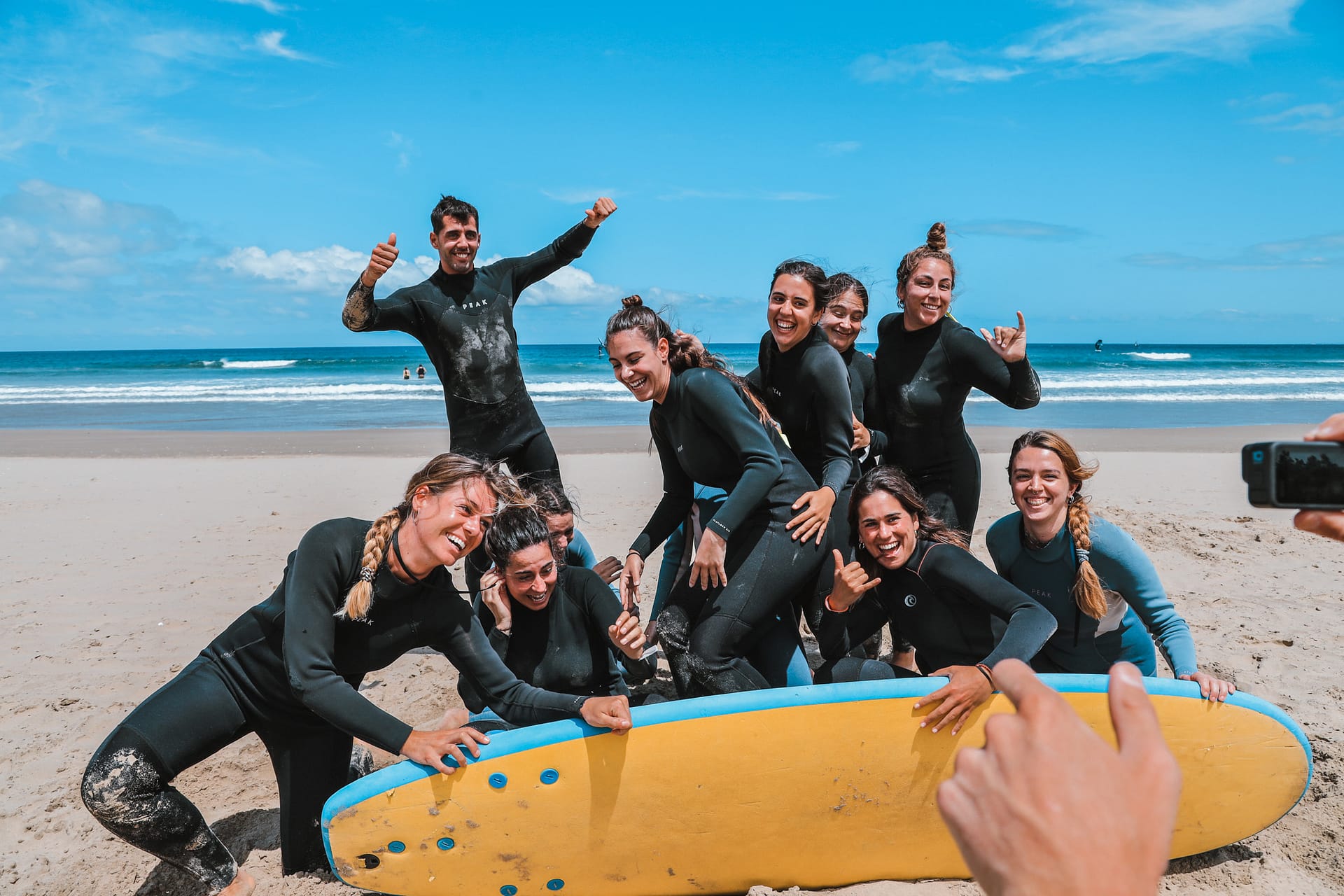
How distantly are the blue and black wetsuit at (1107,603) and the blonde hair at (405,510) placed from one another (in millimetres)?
1885

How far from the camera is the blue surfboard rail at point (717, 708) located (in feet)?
8.56

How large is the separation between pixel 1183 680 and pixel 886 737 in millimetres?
998

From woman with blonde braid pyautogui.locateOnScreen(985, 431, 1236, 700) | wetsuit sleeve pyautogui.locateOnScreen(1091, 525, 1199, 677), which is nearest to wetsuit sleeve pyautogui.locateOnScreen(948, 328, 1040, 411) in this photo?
woman with blonde braid pyautogui.locateOnScreen(985, 431, 1236, 700)

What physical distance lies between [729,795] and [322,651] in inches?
50.9

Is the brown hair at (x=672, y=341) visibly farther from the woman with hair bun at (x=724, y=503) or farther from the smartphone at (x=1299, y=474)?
the smartphone at (x=1299, y=474)

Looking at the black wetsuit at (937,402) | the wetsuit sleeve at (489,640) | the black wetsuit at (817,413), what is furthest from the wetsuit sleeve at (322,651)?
the black wetsuit at (937,402)

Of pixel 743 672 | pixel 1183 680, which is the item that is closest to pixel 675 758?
pixel 743 672

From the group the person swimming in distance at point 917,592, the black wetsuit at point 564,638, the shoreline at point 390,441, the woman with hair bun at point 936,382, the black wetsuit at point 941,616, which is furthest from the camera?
the shoreline at point 390,441

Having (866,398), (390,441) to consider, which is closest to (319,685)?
(866,398)

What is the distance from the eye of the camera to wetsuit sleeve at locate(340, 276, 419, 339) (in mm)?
3641

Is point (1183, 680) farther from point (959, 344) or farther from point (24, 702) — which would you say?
point (24, 702)

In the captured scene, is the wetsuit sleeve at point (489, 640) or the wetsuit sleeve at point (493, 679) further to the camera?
the wetsuit sleeve at point (489, 640)

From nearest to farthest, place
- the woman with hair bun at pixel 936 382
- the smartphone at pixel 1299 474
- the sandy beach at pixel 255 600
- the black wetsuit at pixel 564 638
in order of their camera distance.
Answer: the smartphone at pixel 1299 474, the sandy beach at pixel 255 600, the black wetsuit at pixel 564 638, the woman with hair bun at pixel 936 382

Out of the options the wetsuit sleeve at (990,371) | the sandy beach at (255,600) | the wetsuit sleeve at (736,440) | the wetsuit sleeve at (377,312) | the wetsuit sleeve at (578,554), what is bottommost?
the sandy beach at (255,600)
